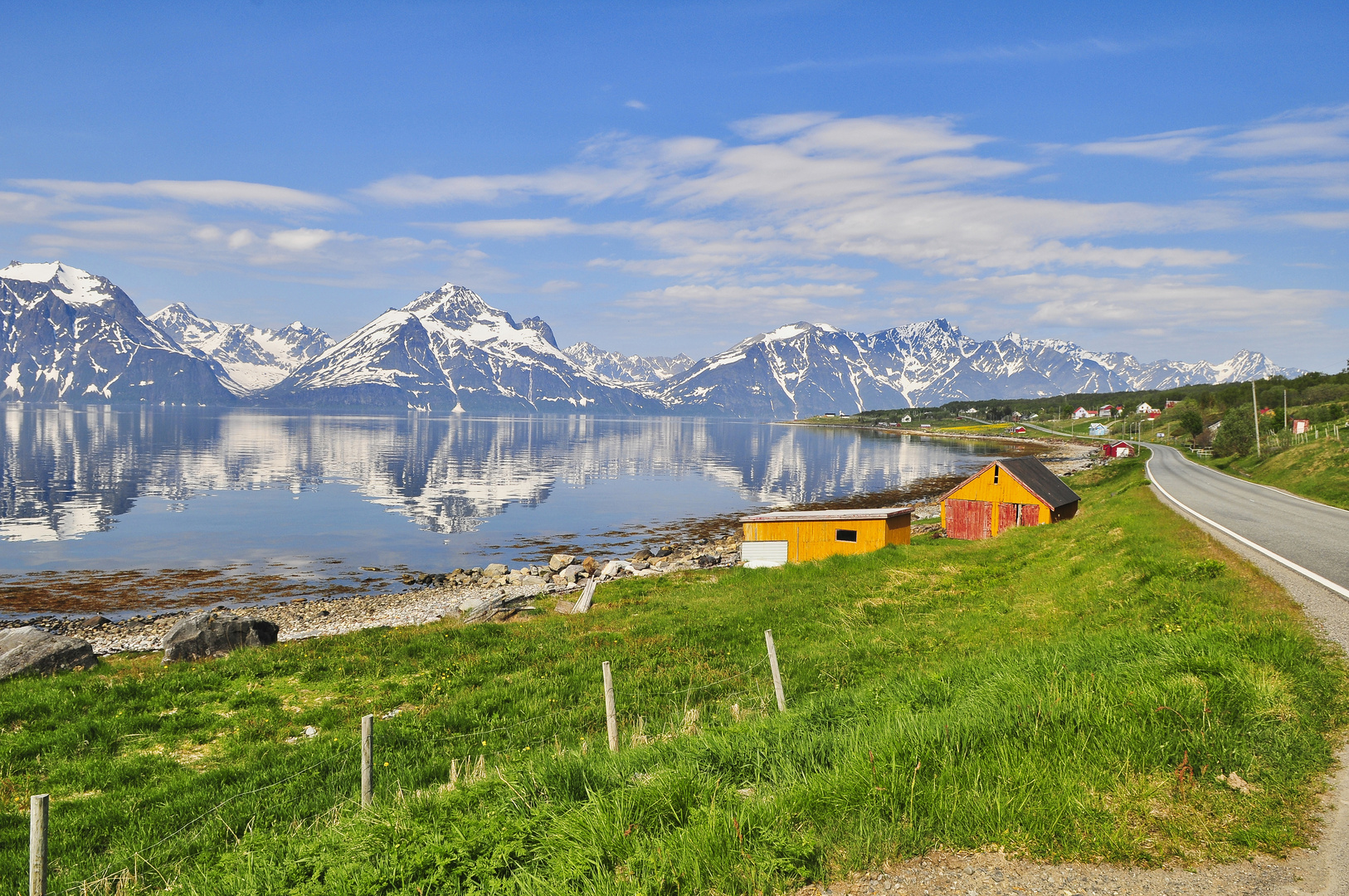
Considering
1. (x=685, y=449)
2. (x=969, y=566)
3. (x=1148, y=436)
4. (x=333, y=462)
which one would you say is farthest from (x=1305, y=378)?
(x=333, y=462)

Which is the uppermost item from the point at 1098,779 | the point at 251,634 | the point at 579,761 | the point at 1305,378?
the point at 1305,378

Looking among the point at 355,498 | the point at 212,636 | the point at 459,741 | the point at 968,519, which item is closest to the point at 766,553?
the point at 968,519

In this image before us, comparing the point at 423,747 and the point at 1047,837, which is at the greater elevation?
the point at 1047,837

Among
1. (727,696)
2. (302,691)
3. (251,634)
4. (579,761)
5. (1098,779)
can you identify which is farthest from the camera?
(251,634)

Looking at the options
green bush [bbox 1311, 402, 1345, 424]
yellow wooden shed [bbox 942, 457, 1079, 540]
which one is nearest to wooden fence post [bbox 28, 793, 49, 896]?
yellow wooden shed [bbox 942, 457, 1079, 540]

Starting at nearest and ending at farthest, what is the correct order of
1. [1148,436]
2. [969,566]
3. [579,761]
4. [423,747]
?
1. [579,761]
2. [423,747]
3. [969,566]
4. [1148,436]

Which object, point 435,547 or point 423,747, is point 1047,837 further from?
point 435,547

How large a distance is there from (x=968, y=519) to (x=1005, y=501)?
2.94m

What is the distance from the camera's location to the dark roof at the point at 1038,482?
48650mm

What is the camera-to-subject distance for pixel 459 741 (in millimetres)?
13430

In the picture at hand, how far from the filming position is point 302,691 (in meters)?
17.8

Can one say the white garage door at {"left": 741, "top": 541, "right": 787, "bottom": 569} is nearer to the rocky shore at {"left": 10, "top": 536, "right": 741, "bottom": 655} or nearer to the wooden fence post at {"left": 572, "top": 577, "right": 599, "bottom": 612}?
the rocky shore at {"left": 10, "top": 536, "right": 741, "bottom": 655}

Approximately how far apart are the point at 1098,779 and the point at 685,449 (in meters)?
192

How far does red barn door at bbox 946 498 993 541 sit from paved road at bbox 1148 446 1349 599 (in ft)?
35.0
